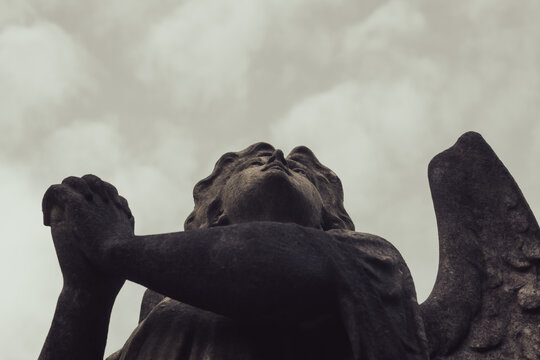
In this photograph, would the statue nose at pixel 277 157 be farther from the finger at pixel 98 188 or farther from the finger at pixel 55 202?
the finger at pixel 55 202

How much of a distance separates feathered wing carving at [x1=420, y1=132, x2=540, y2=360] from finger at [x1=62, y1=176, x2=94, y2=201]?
2232 mm

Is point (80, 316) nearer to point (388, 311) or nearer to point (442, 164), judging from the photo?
point (388, 311)

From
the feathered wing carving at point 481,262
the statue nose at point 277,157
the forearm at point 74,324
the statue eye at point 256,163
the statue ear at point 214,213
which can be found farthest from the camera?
the statue eye at point 256,163

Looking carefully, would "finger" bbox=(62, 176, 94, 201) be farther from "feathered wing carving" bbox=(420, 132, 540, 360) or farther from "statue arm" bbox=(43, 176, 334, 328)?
"feathered wing carving" bbox=(420, 132, 540, 360)

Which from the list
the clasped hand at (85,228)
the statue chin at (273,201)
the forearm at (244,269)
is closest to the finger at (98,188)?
the clasped hand at (85,228)

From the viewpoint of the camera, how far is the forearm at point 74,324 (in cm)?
525

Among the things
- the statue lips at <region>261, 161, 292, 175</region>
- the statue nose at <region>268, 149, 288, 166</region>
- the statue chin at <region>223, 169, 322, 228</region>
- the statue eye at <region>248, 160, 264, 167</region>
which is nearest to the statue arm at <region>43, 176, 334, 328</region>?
the statue chin at <region>223, 169, 322, 228</region>

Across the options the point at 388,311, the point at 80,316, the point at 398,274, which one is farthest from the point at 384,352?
the point at 80,316

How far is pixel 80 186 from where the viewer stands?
17.6 ft

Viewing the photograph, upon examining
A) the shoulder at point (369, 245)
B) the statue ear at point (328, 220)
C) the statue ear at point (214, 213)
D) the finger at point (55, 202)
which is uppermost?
the statue ear at point (214, 213)

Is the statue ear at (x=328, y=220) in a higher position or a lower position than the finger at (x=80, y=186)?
higher

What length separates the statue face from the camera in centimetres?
582

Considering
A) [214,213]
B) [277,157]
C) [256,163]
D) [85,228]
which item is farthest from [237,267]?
[256,163]

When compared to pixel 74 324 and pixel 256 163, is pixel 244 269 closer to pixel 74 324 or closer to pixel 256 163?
pixel 74 324
